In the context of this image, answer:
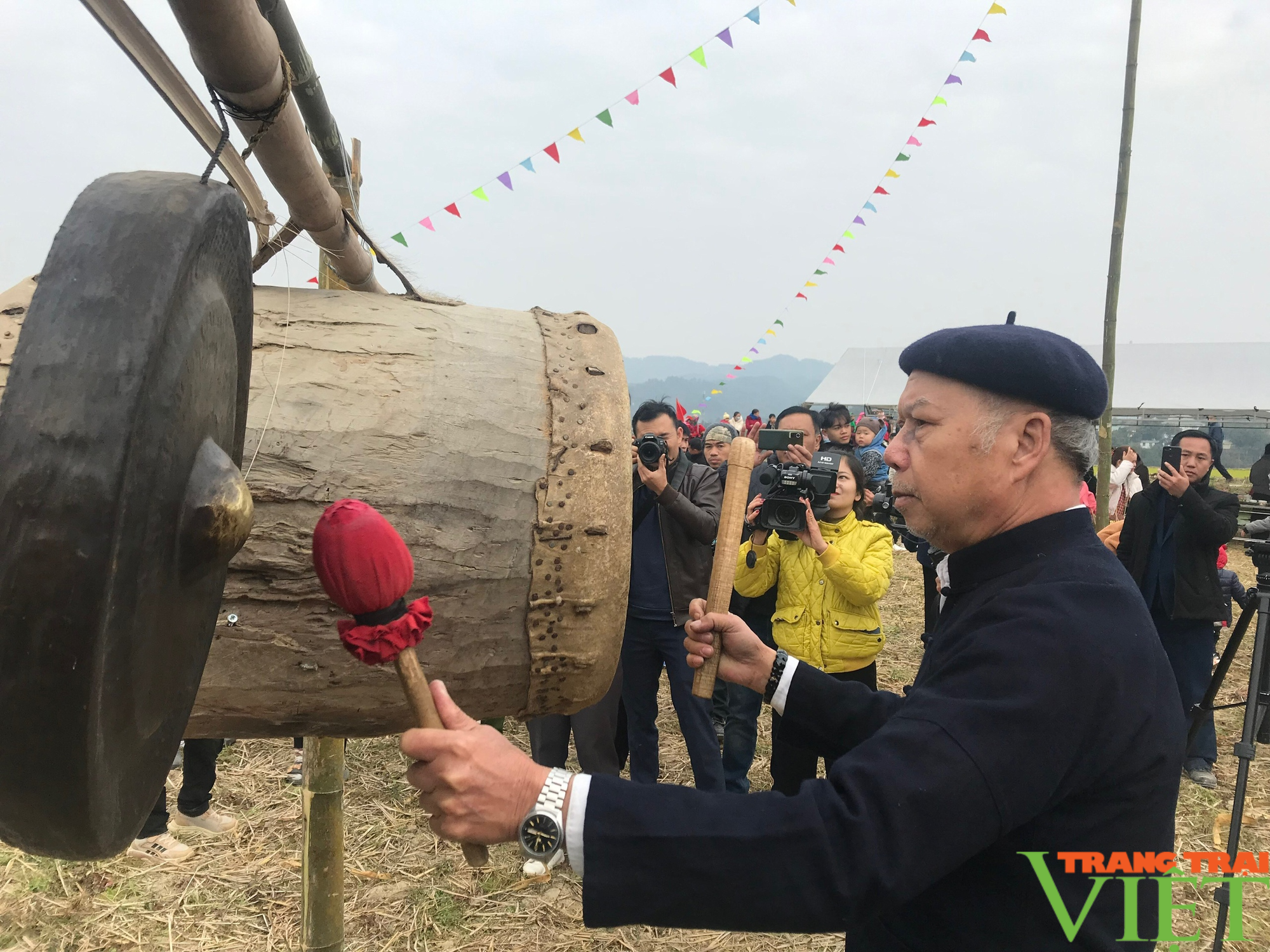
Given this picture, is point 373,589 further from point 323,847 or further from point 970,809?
point 323,847

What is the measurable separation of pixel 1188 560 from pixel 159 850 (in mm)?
5300

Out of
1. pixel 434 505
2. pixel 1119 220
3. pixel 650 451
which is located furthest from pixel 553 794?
pixel 1119 220

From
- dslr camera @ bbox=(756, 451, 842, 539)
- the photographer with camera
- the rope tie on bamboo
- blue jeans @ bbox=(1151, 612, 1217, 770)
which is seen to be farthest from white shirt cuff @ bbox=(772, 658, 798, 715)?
blue jeans @ bbox=(1151, 612, 1217, 770)

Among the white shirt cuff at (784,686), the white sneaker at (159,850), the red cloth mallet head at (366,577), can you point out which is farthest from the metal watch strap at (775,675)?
the white sneaker at (159,850)

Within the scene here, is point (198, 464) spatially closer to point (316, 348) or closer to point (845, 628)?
point (316, 348)

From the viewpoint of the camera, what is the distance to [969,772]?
1010 mm

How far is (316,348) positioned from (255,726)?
2.12 ft

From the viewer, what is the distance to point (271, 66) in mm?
1166

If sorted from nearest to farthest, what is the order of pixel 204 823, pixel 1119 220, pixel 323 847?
pixel 323 847, pixel 204 823, pixel 1119 220

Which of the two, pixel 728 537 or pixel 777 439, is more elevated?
pixel 777 439

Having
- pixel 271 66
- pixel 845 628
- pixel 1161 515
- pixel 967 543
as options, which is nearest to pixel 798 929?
pixel 967 543

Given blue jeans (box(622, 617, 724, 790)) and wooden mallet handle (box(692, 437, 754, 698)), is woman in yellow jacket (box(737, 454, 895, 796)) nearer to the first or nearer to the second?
blue jeans (box(622, 617, 724, 790))

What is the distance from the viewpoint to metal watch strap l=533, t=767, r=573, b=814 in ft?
3.36

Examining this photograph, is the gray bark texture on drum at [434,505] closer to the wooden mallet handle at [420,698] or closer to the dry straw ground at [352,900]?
the wooden mallet handle at [420,698]
